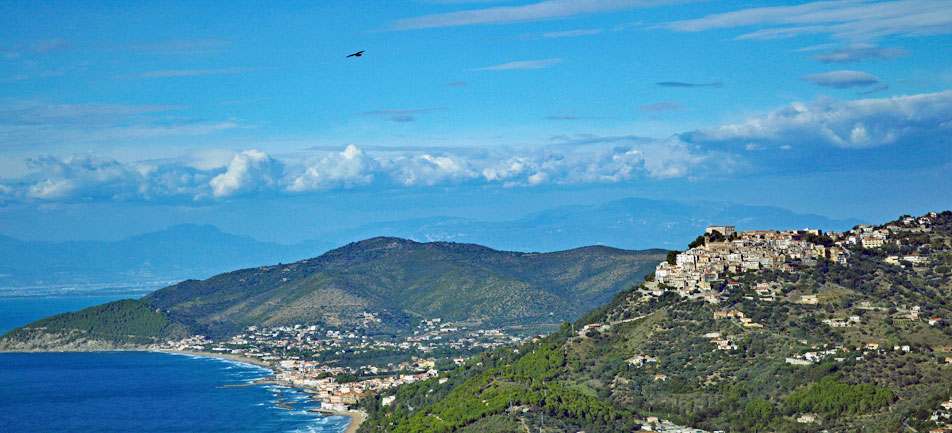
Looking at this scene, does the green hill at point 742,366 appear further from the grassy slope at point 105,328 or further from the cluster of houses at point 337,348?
the grassy slope at point 105,328

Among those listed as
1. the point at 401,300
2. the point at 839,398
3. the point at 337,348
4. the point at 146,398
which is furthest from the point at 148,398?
the point at 401,300

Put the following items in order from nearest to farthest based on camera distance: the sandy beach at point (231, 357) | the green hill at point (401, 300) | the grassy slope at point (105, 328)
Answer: the sandy beach at point (231, 357), the grassy slope at point (105, 328), the green hill at point (401, 300)

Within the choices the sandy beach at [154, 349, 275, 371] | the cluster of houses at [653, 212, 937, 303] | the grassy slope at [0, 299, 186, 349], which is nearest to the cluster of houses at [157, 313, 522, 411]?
the sandy beach at [154, 349, 275, 371]

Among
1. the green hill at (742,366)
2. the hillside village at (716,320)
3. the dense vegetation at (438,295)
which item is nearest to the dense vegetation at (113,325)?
the dense vegetation at (438,295)

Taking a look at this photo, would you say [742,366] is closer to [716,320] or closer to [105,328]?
[716,320]

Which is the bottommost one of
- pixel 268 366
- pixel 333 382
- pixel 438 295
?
pixel 333 382
